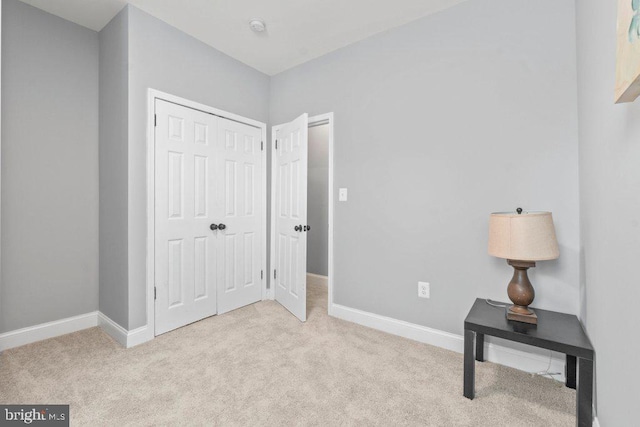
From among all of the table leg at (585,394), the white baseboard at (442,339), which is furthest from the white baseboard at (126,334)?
the table leg at (585,394)

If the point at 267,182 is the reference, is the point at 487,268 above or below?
below

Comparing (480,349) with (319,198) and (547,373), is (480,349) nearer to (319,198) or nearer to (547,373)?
(547,373)

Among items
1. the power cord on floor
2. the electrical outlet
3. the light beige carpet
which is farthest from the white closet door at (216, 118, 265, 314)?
the power cord on floor

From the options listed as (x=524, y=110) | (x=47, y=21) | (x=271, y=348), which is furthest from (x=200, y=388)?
(x=47, y=21)

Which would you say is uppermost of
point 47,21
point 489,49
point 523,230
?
point 47,21

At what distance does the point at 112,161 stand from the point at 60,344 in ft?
4.85

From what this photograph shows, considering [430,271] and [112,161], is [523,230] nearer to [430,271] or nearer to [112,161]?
[430,271]

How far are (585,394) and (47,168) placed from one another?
3717 millimetres

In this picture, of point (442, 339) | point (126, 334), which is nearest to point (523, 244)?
point (442, 339)

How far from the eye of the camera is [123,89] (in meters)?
2.24

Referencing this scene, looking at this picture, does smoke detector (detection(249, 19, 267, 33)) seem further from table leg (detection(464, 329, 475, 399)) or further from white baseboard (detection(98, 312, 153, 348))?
table leg (detection(464, 329, 475, 399))

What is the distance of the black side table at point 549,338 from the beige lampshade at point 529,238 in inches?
14.9

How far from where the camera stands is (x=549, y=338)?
1.43 meters

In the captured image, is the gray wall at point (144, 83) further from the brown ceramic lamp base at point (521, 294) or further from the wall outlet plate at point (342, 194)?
the brown ceramic lamp base at point (521, 294)
